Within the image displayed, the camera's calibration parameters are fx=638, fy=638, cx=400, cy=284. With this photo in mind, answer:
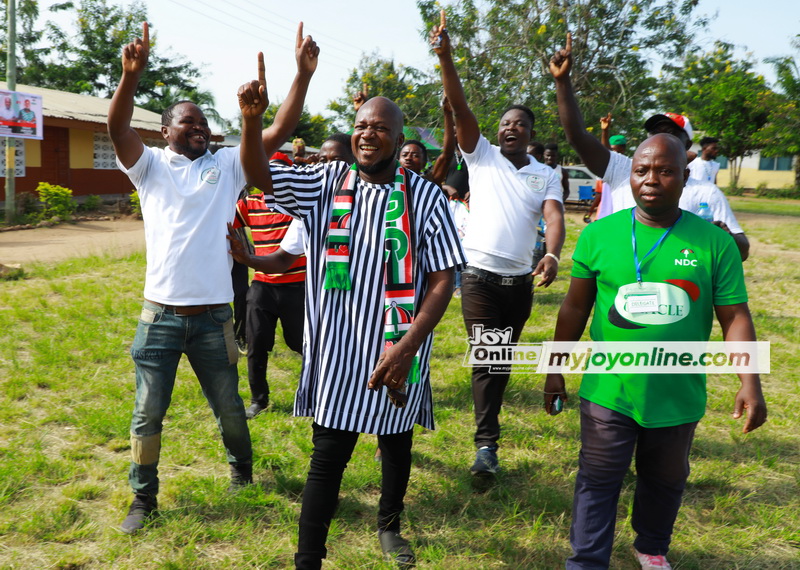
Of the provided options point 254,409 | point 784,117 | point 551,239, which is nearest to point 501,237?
point 551,239

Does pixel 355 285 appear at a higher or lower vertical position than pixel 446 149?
lower

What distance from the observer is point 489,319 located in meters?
4.06

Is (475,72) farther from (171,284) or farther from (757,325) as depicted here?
(171,284)

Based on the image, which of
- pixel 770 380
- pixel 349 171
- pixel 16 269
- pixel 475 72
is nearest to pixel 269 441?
pixel 349 171

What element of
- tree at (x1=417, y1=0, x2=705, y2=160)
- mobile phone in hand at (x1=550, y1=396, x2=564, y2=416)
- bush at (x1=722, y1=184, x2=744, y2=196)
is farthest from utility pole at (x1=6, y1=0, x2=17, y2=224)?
bush at (x1=722, y1=184, x2=744, y2=196)

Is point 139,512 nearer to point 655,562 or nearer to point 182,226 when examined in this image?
point 182,226

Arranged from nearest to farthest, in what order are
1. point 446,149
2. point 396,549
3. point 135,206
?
point 396,549 → point 446,149 → point 135,206

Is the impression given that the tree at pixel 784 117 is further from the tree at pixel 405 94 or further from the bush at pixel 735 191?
the tree at pixel 405 94

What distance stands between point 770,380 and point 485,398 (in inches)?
128

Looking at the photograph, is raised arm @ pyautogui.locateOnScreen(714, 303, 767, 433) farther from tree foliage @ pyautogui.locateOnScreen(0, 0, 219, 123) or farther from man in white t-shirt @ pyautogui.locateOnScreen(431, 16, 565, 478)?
tree foliage @ pyautogui.locateOnScreen(0, 0, 219, 123)

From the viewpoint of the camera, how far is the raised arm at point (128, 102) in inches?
114

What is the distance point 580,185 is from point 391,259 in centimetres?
2374

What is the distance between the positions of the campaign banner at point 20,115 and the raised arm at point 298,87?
1464 centimetres

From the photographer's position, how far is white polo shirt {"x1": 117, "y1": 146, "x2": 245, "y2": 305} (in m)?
3.22
